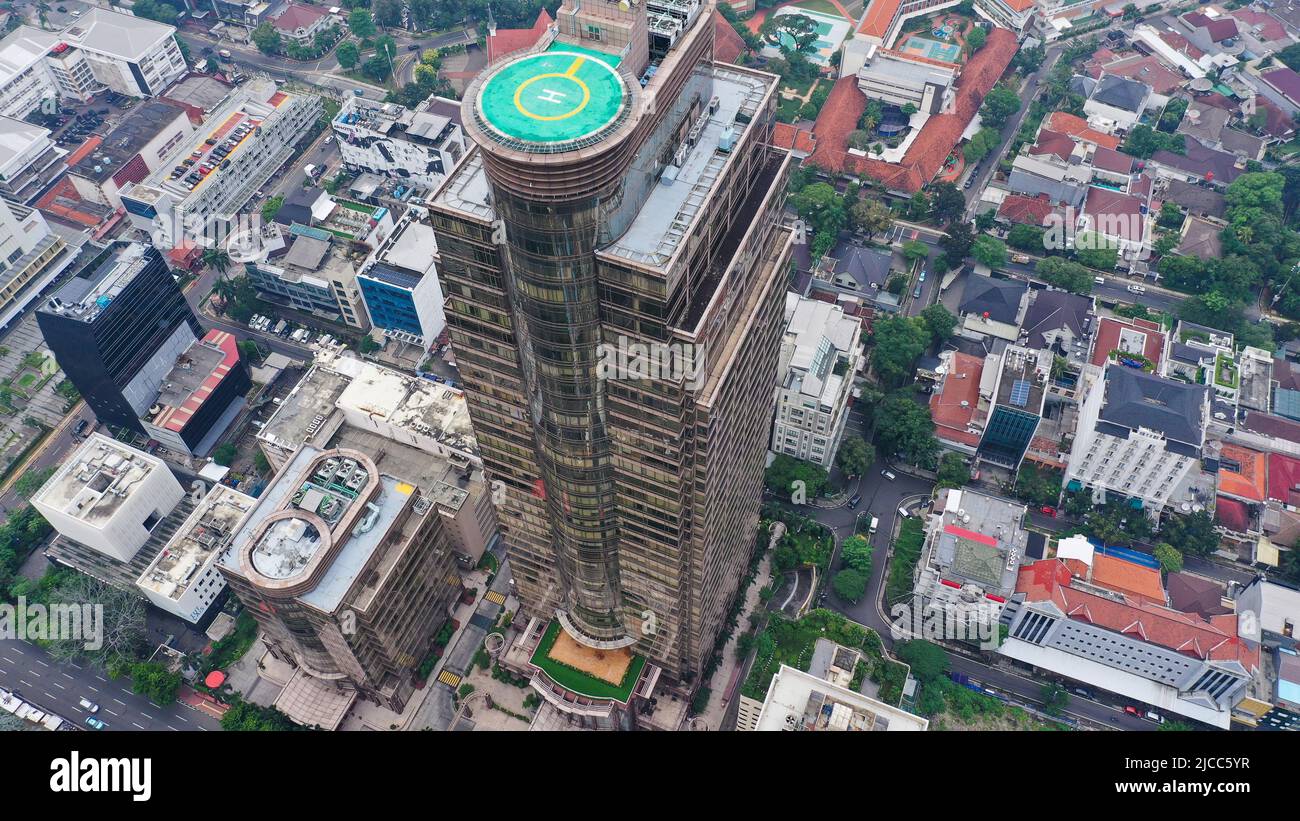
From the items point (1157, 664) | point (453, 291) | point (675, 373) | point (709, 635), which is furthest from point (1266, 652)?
point (453, 291)

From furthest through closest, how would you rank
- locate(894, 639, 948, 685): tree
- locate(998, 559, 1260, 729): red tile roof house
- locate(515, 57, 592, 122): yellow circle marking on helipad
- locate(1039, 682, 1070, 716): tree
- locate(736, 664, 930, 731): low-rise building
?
locate(894, 639, 948, 685): tree, locate(1039, 682, 1070, 716): tree, locate(998, 559, 1260, 729): red tile roof house, locate(736, 664, 930, 731): low-rise building, locate(515, 57, 592, 122): yellow circle marking on helipad

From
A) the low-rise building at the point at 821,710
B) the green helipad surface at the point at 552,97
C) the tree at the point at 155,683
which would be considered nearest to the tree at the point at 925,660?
the low-rise building at the point at 821,710

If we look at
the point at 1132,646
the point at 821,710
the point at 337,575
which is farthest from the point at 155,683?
the point at 1132,646

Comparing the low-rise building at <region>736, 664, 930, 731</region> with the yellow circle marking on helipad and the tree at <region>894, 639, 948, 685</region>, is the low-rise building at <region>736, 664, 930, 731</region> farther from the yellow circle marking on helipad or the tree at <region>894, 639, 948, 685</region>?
the yellow circle marking on helipad

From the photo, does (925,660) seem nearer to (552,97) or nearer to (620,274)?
(620,274)

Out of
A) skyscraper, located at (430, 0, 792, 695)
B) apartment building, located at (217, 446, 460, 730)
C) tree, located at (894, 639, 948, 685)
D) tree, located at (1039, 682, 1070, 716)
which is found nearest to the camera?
skyscraper, located at (430, 0, 792, 695)

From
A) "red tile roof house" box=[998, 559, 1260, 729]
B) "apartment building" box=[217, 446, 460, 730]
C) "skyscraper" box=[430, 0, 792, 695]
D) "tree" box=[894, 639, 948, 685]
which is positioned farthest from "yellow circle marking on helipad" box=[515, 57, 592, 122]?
"red tile roof house" box=[998, 559, 1260, 729]
